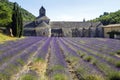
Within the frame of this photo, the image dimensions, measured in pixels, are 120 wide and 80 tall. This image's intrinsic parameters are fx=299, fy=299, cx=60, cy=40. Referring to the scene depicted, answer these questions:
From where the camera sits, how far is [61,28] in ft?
347

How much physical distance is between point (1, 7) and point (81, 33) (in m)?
54.1

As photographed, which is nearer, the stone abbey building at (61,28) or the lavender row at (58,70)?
the lavender row at (58,70)

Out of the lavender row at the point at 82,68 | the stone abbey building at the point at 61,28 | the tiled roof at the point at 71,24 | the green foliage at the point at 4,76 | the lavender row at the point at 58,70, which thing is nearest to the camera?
the green foliage at the point at 4,76

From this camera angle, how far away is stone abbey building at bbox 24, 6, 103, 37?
100m

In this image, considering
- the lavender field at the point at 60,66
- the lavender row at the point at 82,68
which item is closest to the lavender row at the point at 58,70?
the lavender field at the point at 60,66

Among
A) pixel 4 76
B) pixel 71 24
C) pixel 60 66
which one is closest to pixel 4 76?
pixel 4 76

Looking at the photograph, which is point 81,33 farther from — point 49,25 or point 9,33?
point 9,33

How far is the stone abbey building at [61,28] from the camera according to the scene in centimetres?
10031

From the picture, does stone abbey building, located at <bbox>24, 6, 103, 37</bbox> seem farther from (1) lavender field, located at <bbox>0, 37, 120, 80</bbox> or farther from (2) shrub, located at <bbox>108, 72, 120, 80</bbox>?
(2) shrub, located at <bbox>108, 72, 120, 80</bbox>

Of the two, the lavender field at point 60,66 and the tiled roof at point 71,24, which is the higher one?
the tiled roof at point 71,24

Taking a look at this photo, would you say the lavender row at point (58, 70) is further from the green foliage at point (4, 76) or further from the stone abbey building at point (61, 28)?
the stone abbey building at point (61, 28)

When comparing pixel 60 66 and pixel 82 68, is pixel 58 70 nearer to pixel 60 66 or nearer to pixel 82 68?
pixel 82 68

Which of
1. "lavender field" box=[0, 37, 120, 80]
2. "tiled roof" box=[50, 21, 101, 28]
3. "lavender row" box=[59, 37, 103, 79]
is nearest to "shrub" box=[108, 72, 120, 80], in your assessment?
"lavender field" box=[0, 37, 120, 80]

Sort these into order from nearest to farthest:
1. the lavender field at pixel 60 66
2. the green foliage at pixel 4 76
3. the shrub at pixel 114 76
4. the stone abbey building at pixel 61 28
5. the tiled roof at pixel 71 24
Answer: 1. the shrub at pixel 114 76
2. the green foliage at pixel 4 76
3. the lavender field at pixel 60 66
4. the stone abbey building at pixel 61 28
5. the tiled roof at pixel 71 24
